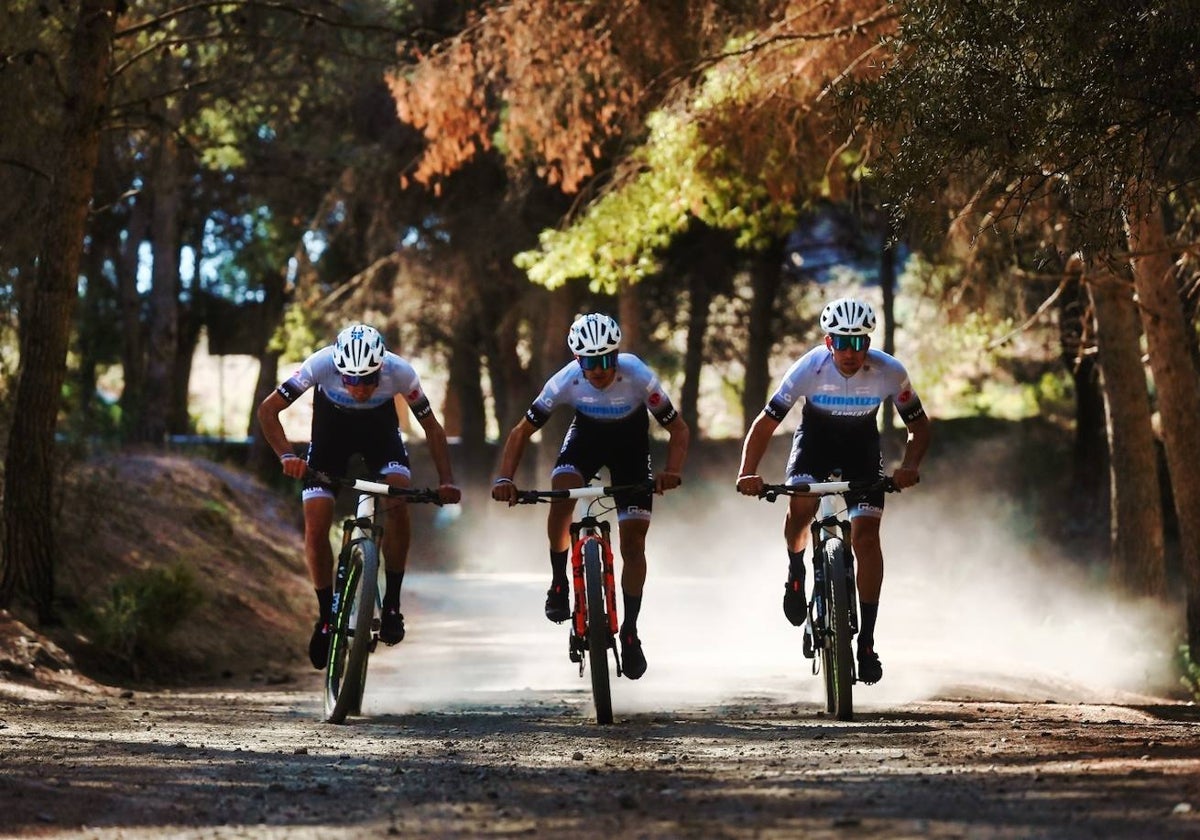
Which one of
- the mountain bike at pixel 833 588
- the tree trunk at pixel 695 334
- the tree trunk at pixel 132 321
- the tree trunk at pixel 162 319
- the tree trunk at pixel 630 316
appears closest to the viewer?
the mountain bike at pixel 833 588

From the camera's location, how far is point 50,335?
15.5 meters

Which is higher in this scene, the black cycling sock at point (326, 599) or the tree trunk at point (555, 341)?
the tree trunk at point (555, 341)

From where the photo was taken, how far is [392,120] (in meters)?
35.6

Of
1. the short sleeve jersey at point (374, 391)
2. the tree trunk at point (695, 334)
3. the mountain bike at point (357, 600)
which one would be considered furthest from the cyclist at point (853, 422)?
the tree trunk at point (695, 334)

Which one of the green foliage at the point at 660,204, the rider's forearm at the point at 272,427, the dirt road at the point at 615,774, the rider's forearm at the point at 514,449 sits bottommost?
the dirt road at the point at 615,774

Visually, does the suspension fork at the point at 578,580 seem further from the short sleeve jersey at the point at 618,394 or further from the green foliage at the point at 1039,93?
the green foliage at the point at 1039,93

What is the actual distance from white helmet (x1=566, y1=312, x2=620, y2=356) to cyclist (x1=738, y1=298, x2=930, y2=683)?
97 cm

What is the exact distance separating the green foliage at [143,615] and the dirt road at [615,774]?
4067 millimetres

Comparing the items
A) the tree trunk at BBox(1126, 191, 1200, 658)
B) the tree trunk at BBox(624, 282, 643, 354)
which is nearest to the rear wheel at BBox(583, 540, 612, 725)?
the tree trunk at BBox(1126, 191, 1200, 658)

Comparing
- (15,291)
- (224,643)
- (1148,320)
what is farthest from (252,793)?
(15,291)

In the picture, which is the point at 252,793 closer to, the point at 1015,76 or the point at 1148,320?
the point at 1015,76

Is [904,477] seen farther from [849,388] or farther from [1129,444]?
[1129,444]

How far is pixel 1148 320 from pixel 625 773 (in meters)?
10.9

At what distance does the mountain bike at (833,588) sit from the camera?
34.3 ft
